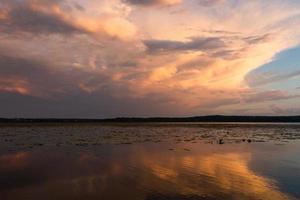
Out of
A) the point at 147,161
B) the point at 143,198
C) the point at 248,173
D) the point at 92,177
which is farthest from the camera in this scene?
the point at 147,161

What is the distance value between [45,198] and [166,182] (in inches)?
230

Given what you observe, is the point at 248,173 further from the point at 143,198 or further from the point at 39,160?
the point at 39,160

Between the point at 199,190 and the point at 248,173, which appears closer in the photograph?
the point at 199,190

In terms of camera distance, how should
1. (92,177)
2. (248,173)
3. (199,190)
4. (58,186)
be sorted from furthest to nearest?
(248,173) → (92,177) → (58,186) → (199,190)

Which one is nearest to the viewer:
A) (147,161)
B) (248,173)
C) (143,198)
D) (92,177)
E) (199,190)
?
(143,198)

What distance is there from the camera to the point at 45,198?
15.4m

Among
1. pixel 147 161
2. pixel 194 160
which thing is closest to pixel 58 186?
pixel 147 161

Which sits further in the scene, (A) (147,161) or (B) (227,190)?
(A) (147,161)

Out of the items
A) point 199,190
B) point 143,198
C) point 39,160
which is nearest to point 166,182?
point 199,190

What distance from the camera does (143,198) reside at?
50.1ft

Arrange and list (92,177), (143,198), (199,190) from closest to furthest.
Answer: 1. (143,198)
2. (199,190)
3. (92,177)

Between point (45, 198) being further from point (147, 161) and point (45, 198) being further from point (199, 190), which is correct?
point (147, 161)

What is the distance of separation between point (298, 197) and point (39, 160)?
18521mm

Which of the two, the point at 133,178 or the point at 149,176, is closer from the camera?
the point at 133,178
